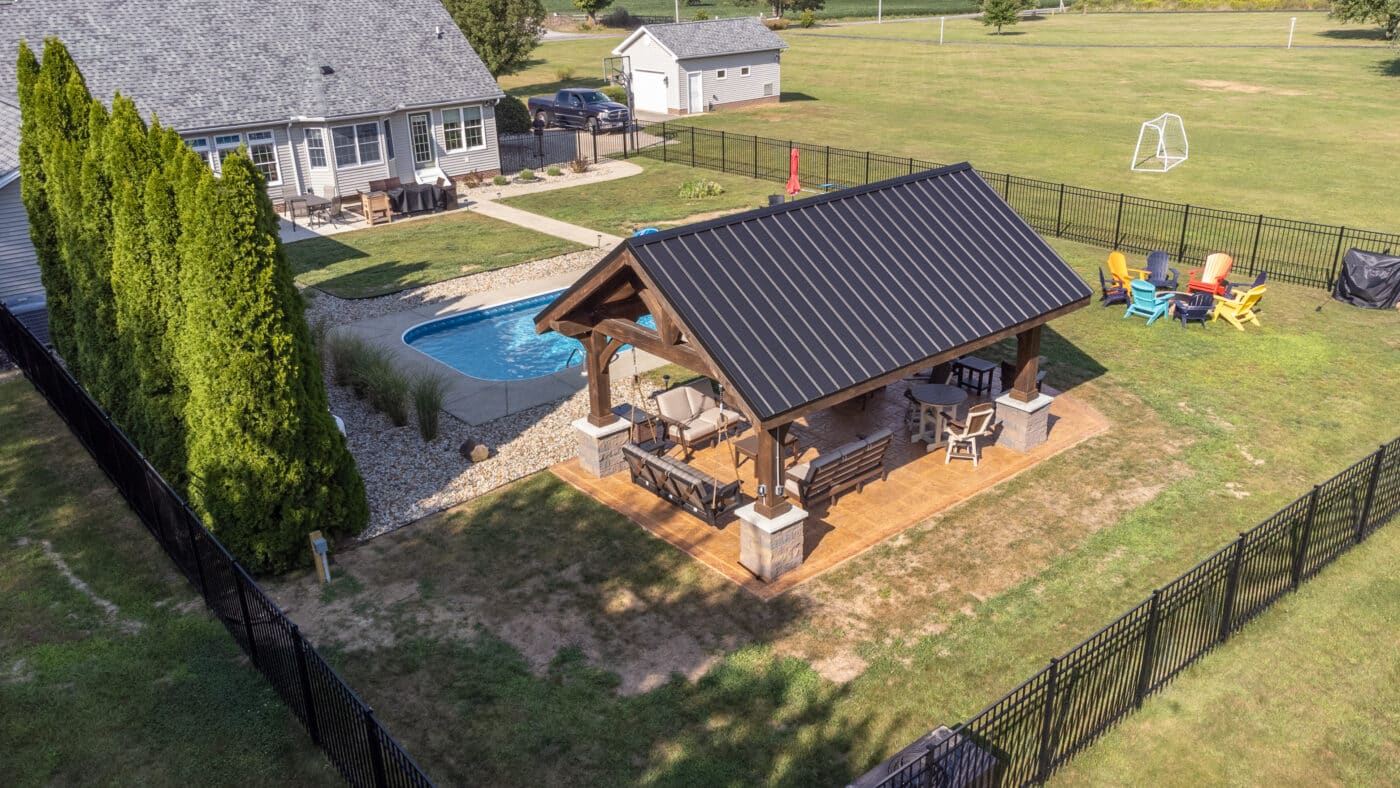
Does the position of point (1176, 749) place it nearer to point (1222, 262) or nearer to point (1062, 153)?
point (1222, 262)

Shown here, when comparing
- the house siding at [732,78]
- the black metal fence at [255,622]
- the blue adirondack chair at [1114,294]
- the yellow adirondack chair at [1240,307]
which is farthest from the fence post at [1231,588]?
the house siding at [732,78]

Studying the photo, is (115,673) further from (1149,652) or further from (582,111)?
(582,111)

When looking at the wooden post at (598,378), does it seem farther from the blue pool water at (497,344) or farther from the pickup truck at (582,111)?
the pickup truck at (582,111)

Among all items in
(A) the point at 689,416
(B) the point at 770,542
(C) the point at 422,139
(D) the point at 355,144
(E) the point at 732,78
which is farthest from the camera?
(E) the point at 732,78

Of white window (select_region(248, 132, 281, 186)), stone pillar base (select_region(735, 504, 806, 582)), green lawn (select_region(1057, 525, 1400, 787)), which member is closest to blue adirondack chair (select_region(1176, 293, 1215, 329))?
green lawn (select_region(1057, 525, 1400, 787))

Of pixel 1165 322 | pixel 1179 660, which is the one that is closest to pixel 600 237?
pixel 1165 322

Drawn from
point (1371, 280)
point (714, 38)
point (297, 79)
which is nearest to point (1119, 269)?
point (1371, 280)
